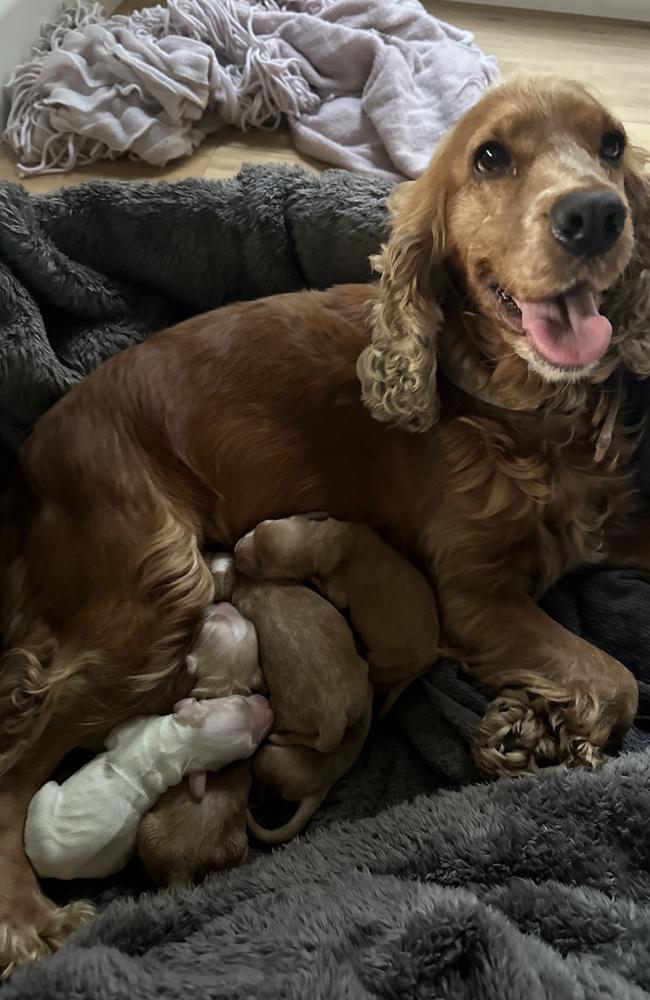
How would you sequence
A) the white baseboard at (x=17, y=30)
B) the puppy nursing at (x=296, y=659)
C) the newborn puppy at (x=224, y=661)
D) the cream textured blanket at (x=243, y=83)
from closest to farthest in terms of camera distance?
the puppy nursing at (x=296, y=659)
the newborn puppy at (x=224, y=661)
the cream textured blanket at (x=243, y=83)
the white baseboard at (x=17, y=30)

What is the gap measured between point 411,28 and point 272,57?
54 centimetres

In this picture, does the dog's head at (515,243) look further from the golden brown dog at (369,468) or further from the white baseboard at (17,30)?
the white baseboard at (17,30)

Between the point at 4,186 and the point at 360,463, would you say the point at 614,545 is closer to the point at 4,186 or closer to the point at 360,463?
the point at 360,463

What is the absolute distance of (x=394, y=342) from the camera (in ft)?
5.55

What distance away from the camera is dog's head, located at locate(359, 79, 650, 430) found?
1.44 m

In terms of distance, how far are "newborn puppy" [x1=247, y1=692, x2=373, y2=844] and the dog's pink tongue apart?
0.75m

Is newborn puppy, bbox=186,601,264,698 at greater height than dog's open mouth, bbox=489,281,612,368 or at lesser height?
lesser

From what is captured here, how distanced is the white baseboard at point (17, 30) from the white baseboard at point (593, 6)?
5.68ft

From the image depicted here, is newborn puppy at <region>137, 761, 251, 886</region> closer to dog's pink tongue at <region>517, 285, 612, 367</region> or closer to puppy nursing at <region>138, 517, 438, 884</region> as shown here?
puppy nursing at <region>138, 517, 438, 884</region>

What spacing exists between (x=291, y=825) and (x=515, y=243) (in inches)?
42.8

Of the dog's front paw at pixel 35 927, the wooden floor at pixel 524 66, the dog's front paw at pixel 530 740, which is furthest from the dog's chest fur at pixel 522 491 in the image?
the wooden floor at pixel 524 66

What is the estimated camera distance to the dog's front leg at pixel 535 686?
1.73 meters

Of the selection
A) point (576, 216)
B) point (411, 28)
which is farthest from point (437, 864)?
point (411, 28)

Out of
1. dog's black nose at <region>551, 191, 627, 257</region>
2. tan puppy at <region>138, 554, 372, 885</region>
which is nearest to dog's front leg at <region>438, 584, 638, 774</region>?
tan puppy at <region>138, 554, 372, 885</region>
